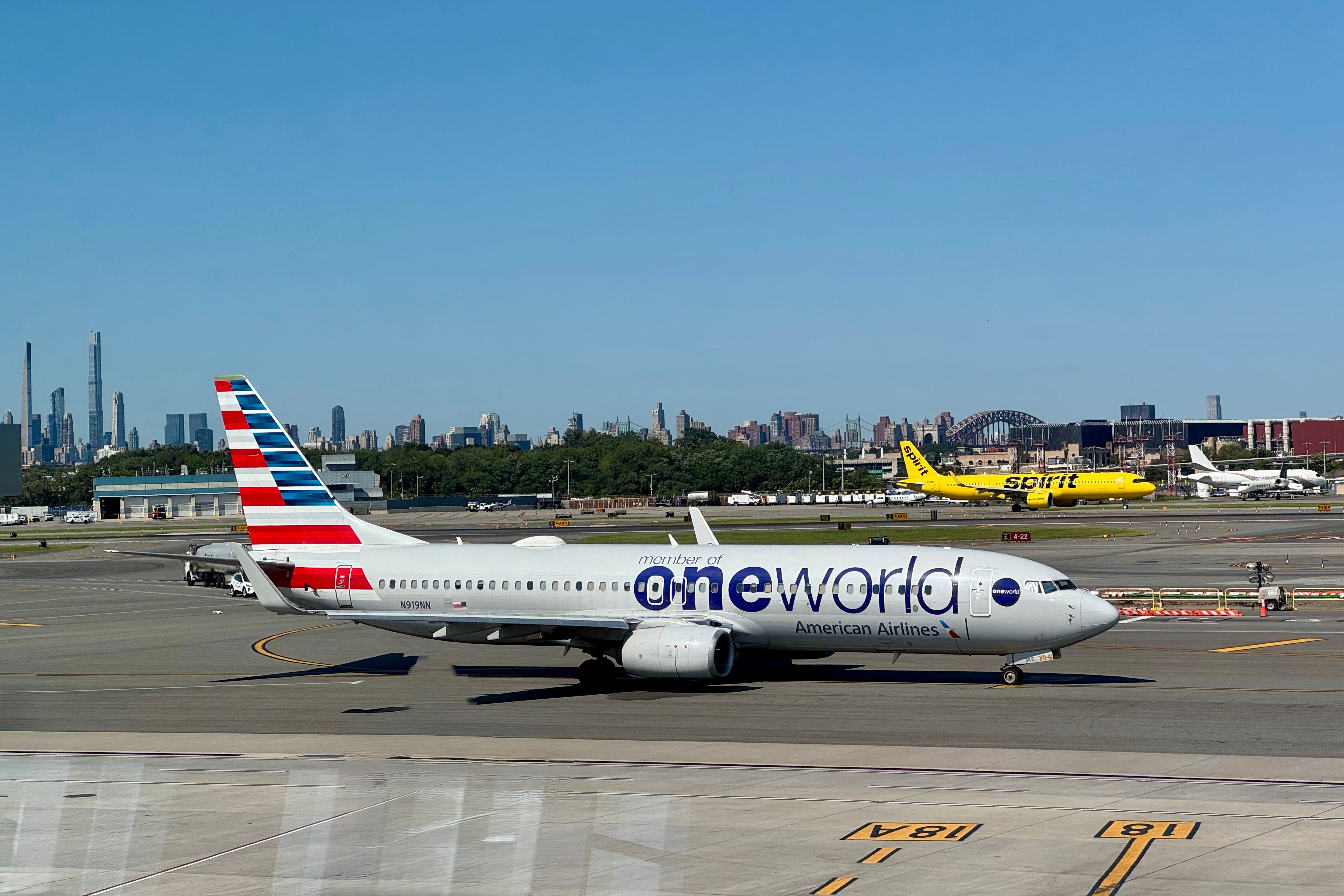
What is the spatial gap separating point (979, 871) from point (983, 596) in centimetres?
1775

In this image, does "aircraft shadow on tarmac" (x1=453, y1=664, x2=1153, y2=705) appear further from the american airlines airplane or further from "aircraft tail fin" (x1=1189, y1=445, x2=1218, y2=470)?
"aircraft tail fin" (x1=1189, y1=445, x2=1218, y2=470)

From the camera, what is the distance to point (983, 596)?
33.9 metres

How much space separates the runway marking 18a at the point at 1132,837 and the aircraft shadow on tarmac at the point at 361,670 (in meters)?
26.3

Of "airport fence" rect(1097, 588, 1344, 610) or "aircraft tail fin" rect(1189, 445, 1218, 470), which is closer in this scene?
"airport fence" rect(1097, 588, 1344, 610)

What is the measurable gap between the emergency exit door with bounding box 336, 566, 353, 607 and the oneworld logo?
19854 millimetres

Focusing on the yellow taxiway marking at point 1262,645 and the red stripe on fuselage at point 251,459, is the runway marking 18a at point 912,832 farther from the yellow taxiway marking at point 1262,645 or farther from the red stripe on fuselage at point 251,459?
the red stripe on fuselage at point 251,459

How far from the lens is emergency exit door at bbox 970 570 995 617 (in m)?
33.9

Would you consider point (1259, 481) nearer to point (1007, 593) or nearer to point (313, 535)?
point (1007, 593)

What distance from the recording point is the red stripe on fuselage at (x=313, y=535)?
41.0 metres

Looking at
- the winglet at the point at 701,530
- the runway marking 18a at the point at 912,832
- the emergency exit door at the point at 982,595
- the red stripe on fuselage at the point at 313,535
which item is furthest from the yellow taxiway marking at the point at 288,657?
the runway marking 18a at the point at 912,832

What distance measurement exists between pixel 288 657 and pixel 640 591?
15158 mm

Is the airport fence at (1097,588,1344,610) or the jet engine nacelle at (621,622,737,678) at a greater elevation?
the jet engine nacelle at (621,622,737,678)

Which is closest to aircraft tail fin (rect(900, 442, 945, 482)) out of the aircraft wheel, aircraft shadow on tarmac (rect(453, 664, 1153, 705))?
aircraft shadow on tarmac (rect(453, 664, 1153, 705))

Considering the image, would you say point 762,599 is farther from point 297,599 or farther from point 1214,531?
point 1214,531
